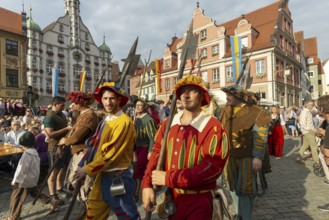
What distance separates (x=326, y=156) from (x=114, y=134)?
2.62m

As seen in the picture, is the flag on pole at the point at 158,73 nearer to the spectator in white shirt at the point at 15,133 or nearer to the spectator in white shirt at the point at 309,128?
the spectator in white shirt at the point at 15,133

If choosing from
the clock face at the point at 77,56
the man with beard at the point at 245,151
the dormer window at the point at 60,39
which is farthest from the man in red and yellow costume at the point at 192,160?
the clock face at the point at 77,56

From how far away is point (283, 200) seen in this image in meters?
4.49

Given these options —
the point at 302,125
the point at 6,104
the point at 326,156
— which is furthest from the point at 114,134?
the point at 6,104

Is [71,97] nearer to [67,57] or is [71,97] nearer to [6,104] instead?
[6,104]

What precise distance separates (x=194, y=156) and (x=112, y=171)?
110cm

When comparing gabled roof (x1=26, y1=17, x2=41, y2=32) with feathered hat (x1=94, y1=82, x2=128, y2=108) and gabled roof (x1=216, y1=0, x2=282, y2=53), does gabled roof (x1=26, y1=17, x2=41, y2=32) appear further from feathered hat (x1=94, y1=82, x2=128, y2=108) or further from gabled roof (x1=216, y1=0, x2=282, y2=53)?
feathered hat (x1=94, y1=82, x2=128, y2=108)

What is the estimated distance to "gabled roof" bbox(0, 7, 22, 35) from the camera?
29.4 metres

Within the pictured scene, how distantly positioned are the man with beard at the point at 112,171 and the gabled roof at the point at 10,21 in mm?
33592

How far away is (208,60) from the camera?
28.4m

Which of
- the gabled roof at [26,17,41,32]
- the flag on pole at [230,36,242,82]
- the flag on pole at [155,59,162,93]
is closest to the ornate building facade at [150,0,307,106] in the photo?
the flag on pole at [155,59,162,93]

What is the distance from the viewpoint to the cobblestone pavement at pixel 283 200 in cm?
390

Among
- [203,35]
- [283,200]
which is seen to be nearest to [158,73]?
[203,35]

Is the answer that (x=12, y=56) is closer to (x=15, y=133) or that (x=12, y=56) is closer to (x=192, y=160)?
(x=15, y=133)
